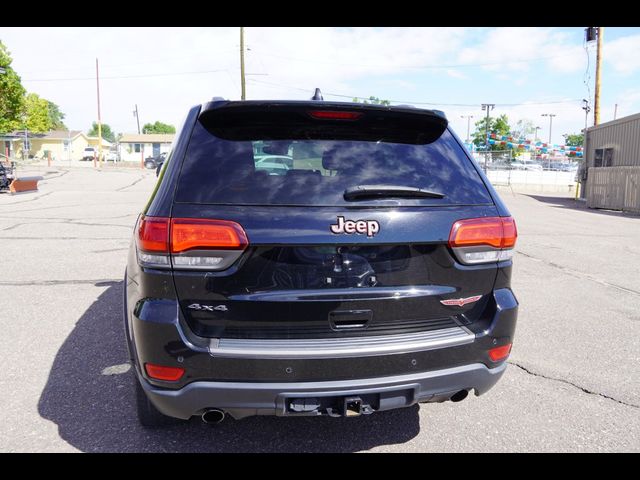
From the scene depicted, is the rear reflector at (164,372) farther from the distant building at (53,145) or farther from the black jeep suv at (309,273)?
the distant building at (53,145)

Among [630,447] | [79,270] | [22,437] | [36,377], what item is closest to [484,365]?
[630,447]

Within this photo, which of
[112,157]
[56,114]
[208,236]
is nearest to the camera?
[208,236]

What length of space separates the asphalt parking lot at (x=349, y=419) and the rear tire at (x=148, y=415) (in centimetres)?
7

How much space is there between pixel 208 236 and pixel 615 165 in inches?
928

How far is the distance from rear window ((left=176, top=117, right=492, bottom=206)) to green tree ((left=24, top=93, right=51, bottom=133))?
55.5m

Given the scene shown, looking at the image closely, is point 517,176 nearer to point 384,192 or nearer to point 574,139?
point 384,192

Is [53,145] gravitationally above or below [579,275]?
above

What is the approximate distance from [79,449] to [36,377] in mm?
1120

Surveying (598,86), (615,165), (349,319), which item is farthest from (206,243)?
(598,86)

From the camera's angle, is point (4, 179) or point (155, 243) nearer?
point (155, 243)

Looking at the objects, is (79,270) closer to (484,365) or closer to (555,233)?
(484,365)

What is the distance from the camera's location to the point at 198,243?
212 centimetres

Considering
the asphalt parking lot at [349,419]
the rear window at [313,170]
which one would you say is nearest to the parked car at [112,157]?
the asphalt parking lot at [349,419]
